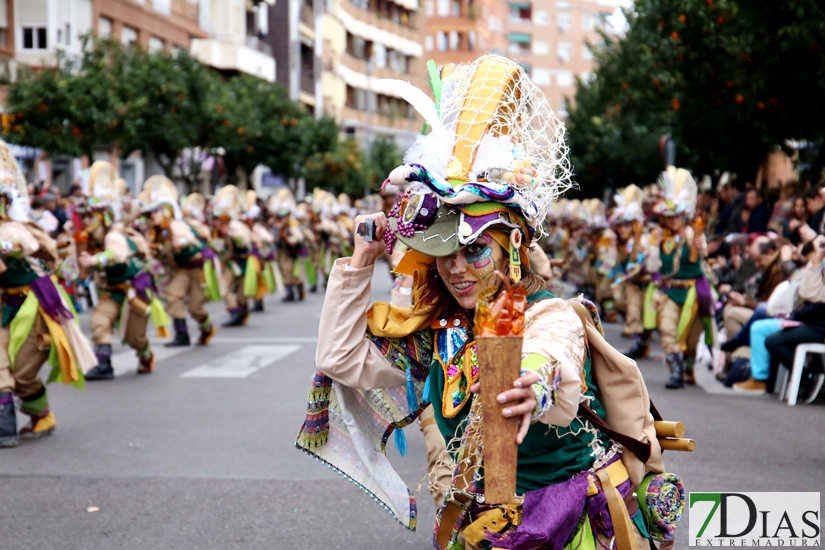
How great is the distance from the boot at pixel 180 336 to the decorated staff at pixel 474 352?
11.0m

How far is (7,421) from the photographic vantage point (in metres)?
7.70

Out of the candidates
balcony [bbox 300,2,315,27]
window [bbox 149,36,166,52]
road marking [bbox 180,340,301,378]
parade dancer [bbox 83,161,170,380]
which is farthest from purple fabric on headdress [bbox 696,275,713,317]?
balcony [bbox 300,2,315,27]

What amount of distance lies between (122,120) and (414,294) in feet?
69.0

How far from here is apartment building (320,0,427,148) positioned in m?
64.1

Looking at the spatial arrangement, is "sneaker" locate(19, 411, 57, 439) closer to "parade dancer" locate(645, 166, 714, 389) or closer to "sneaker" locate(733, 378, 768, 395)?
"parade dancer" locate(645, 166, 714, 389)

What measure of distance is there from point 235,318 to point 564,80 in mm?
92373

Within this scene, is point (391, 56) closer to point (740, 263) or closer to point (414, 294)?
point (740, 263)

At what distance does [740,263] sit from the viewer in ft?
43.1

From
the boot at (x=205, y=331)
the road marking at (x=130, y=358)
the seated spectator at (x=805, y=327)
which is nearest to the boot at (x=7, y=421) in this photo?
the road marking at (x=130, y=358)

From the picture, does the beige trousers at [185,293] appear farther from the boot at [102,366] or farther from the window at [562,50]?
the window at [562,50]

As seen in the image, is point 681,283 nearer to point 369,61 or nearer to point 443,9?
point 369,61

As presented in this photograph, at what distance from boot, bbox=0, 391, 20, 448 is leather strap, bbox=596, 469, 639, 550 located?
18.9 ft

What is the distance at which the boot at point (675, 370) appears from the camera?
35.5ft

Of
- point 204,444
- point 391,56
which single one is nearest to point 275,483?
point 204,444
